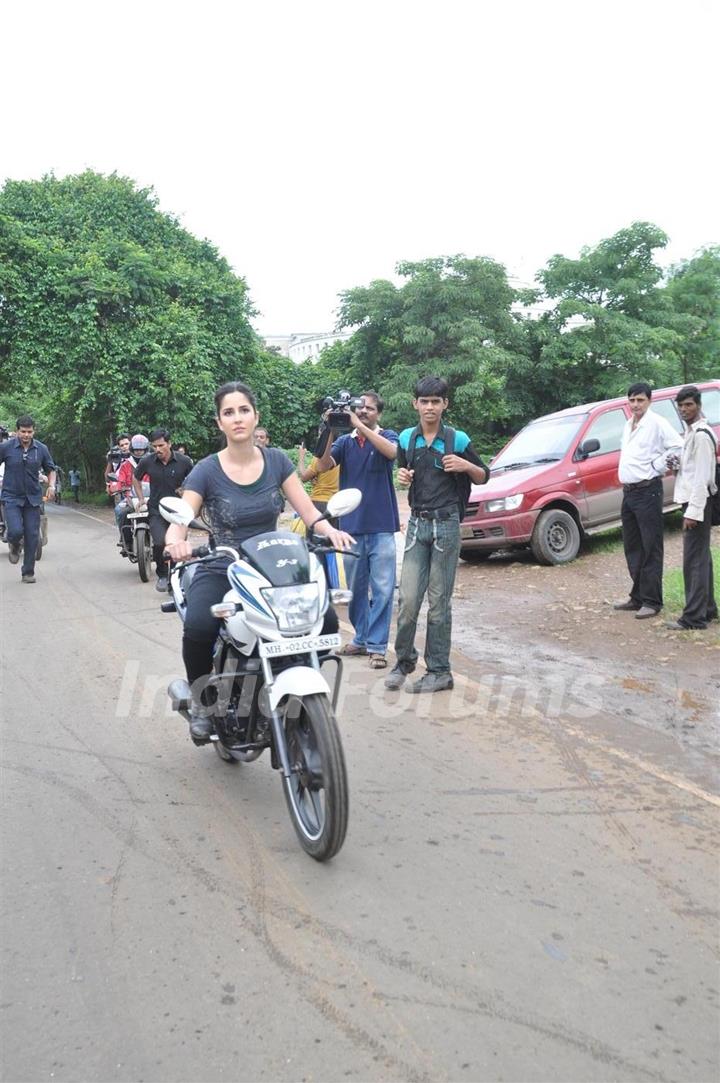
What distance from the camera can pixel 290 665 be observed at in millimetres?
3904

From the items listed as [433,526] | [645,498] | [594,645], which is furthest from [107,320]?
[433,526]

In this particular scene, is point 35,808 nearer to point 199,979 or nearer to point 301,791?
point 301,791

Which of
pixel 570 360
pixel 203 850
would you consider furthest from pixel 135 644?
pixel 570 360

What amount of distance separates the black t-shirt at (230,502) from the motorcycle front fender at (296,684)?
89 centimetres

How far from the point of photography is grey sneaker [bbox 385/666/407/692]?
6238 millimetres

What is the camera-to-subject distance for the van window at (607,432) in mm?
11414

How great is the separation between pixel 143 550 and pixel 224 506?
24.9 feet

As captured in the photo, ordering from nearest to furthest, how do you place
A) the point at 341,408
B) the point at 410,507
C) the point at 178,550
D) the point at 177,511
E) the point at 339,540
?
1. the point at 177,511
2. the point at 178,550
3. the point at 339,540
4. the point at 410,507
5. the point at 341,408

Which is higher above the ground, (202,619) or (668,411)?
(668,411)

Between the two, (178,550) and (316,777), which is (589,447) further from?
(316,777)

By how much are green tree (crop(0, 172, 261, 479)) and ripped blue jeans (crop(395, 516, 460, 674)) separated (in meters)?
19.3

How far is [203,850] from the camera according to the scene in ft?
12.6

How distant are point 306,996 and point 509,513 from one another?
8.30 meters

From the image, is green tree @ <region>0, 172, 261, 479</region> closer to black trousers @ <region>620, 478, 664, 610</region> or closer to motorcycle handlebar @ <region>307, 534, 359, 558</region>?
black trousers @ <region>620, 478, 664, 610</region>
